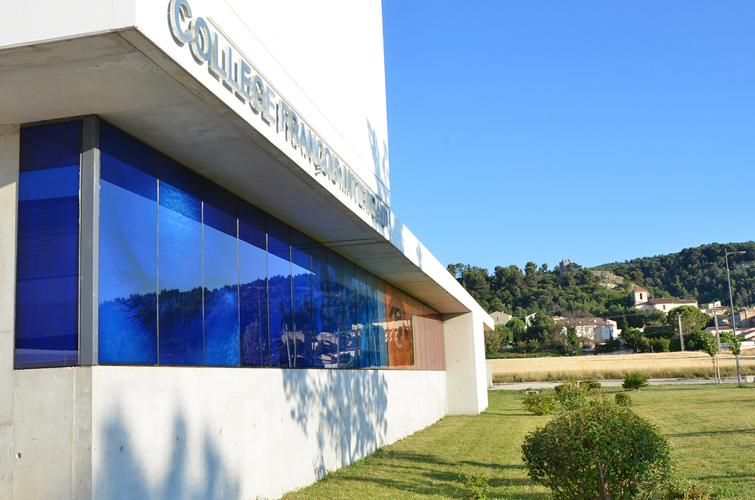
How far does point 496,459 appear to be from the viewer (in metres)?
14.1

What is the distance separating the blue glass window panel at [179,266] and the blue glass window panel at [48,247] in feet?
4.37

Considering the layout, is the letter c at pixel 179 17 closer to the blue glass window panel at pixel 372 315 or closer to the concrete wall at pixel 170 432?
the concrete wall at pixel 170 432

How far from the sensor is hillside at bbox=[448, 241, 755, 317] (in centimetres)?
14038

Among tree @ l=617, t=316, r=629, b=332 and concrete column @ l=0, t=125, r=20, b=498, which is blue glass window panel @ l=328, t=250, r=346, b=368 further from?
tree @ l=617, t=316, r=629, b=332

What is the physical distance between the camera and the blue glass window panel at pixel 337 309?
14.2 metres

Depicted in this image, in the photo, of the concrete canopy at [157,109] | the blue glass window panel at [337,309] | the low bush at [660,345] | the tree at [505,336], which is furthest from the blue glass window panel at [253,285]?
→ the tree at [505,336]

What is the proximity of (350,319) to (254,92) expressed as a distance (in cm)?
912

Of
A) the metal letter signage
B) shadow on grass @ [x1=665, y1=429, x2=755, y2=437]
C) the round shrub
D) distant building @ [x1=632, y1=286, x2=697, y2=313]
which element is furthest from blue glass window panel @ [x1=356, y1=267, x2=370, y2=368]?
distant building @ [x1=632, y1=286, x2=697, y2=313]

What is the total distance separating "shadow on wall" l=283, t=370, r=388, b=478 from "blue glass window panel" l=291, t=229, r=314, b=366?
0.40m

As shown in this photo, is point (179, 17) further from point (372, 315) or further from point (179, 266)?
point (372, 315)

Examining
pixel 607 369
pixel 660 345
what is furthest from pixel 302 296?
pixel 660 345

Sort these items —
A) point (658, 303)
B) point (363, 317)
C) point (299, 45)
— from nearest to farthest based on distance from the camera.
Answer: point (299, 45)
point (363, 317)
point (658, 303)

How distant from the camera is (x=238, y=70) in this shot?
22.4 feet

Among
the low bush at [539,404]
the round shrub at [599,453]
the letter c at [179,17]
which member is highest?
the letter c at [179,17]
